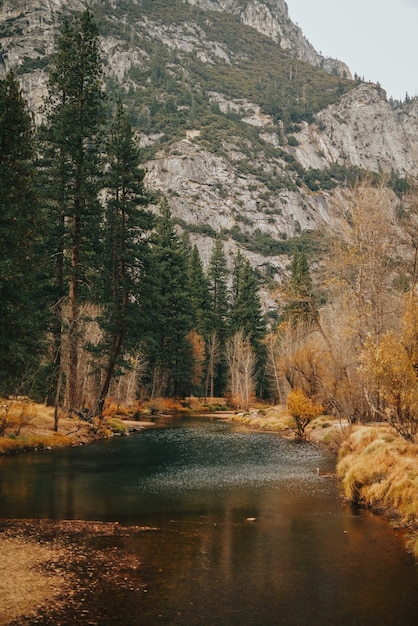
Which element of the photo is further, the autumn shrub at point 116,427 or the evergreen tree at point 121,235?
the evergreen tree at point 121,235

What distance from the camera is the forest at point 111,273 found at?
2680 centimetres

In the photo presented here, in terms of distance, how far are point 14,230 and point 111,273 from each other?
51.6 feet

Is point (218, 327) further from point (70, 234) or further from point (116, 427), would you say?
point (70, 234)

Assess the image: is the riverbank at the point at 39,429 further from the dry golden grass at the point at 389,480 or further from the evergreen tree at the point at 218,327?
the evergreen tree at the point at 218,327

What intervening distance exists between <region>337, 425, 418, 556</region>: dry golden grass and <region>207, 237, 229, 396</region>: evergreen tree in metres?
64.1

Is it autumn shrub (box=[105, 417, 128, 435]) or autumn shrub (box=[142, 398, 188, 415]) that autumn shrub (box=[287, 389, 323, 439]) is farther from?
autumn shrub (box=[142, 398, 188, 415])

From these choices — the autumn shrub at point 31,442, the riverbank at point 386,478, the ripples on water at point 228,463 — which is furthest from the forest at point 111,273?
the ripples on water at point 228,463

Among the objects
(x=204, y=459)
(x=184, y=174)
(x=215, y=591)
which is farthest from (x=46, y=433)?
(x=184, y=174)

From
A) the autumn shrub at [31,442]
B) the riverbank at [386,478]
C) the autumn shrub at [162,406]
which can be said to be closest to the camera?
the riverbank at [386,478]

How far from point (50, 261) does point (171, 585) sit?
31.7 metres

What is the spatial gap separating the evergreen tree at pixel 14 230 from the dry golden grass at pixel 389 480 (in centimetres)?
1688

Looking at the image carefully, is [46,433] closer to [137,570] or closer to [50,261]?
[50,261]


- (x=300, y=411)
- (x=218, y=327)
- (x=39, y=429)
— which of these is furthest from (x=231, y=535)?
(x=218, y=327)

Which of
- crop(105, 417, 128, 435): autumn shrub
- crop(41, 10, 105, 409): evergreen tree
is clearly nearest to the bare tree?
crop(105, 417, 128, 435): autumn shrub
